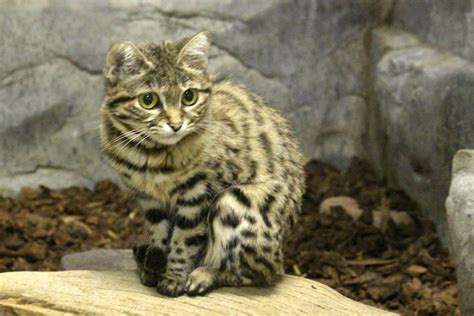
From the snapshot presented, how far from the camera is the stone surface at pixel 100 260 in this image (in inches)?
242

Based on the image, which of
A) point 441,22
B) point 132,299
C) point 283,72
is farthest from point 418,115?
point 132,299

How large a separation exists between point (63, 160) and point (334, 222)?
7.68ft

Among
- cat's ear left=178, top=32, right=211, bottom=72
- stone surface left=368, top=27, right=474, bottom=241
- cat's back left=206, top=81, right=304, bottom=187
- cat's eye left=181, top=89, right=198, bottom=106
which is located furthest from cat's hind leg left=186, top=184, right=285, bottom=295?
stone surface left=368, top=27, right=474, bottom=241

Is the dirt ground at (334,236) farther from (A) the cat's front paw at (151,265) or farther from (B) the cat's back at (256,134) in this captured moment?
(A) the cat's front paw at (151,265)

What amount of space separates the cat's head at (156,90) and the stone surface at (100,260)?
1676 millimetres

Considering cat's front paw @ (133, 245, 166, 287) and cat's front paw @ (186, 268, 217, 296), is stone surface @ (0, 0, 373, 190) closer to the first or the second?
cat's front paw @ (133, 245, 166, 287)

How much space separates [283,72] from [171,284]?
3.45 meters

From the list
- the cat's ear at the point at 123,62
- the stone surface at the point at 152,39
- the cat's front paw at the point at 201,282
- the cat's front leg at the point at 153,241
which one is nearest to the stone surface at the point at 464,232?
the cat's front paw at the point at 201,282

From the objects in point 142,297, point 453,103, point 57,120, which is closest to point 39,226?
point 57,120

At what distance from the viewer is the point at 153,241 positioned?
501 cm

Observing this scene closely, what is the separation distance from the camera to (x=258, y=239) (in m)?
4.81

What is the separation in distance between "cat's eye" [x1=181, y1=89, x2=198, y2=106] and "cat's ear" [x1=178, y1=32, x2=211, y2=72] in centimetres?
15

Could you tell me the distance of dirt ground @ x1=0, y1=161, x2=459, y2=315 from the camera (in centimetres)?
627

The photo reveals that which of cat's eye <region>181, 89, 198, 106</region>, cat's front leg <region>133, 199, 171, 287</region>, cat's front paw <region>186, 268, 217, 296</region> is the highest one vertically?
cat's eye <region>181, 89, 198, 106</region>
